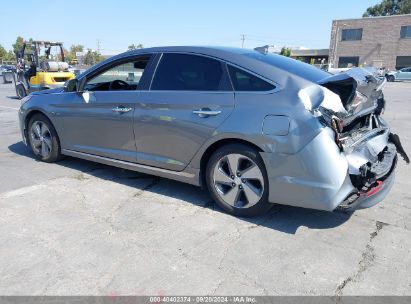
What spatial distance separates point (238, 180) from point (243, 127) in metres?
0.55

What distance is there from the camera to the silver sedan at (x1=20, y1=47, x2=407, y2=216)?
3.14 metres

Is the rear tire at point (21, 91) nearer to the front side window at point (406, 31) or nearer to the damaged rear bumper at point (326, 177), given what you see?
the damaged rear bumper at point (326, 177)

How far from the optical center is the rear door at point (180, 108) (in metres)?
3.66

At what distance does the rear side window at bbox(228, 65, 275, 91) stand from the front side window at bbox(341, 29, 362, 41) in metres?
54.3

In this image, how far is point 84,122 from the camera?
4.80m

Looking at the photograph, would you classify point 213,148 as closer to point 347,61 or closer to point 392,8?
point 347,61

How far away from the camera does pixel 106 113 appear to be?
14.8 ft

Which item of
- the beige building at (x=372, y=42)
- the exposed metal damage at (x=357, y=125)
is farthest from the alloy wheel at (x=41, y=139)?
the beige building at (x=372, y=42)

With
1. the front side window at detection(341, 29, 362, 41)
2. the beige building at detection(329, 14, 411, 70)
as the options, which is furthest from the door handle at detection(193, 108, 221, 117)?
the front side window at detection(341, 29, 362, 41)

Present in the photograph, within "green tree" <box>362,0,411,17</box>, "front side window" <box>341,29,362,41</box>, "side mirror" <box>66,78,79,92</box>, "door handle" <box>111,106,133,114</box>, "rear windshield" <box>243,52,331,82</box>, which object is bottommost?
"door handle" <box>111,106,133,114</box>

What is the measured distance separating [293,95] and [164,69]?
5.17 feet

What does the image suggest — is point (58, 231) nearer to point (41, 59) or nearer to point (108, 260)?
point (108, 260)

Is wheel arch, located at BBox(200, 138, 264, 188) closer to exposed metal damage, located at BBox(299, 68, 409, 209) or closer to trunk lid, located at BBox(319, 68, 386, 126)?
exposed metal damage, located at BBox(299, 68, 409, 209)

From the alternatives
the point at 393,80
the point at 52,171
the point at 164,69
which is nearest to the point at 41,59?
the point at 52,171
